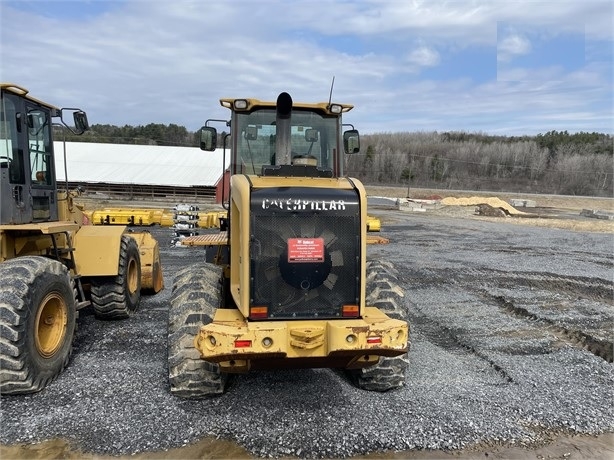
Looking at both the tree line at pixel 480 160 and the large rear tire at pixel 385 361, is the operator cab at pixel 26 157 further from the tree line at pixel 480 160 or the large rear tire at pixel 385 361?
the tree line at pixel 480 160

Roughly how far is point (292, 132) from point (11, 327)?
3.22m

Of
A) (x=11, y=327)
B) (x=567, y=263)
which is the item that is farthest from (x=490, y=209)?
(x=11, y=327)

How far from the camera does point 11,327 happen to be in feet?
12.9

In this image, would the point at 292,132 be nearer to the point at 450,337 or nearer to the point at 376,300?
the point at 376,300

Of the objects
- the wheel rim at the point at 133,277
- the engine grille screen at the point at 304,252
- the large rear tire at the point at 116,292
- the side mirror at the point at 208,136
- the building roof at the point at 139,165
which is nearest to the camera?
the engine grille screen at the point at 304,252

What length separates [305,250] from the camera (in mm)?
3969

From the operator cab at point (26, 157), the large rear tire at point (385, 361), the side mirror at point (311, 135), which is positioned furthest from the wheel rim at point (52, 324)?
the side mirror at point (311, 135)

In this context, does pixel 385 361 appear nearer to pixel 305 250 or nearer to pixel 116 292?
pixel 305 250

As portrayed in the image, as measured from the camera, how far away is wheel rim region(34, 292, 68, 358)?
15.0ft

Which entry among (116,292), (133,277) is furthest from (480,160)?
(116,292)

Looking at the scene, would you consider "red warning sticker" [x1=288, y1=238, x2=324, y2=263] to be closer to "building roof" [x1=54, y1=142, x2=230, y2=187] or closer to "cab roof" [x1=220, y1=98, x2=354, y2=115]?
"cab roof" [x1=220, y1=98, x2=354, y2=115]

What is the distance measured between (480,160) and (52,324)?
3077 inches

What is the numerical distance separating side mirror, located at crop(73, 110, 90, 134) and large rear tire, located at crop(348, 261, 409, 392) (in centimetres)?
397

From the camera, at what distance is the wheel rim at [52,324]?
4.56 metres
